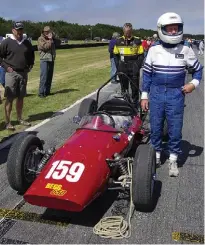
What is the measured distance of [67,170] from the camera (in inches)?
165

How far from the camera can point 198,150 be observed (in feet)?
22.3

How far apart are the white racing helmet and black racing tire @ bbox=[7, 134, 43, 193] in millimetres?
2184

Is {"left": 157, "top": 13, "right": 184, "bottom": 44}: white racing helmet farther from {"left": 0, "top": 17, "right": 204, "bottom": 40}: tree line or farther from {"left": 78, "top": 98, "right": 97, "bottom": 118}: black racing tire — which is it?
{"left": 0, "top": 17, "right": 204, "bottom": 40}: tree line

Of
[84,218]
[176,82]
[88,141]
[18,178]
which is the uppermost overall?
[176,82]

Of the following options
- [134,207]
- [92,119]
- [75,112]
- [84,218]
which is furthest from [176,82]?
[75,112]

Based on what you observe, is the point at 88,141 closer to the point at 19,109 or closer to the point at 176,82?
the point at 176,82

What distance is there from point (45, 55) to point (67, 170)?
330 inches

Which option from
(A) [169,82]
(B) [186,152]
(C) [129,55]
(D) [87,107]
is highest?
(C) [129,55]

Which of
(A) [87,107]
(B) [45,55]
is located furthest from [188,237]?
(B) [45,55]

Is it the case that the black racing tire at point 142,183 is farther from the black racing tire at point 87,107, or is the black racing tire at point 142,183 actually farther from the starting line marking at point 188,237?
the black racing tire at point 87,107

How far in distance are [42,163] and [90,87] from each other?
10349mm

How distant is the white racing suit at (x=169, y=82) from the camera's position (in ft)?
17.2

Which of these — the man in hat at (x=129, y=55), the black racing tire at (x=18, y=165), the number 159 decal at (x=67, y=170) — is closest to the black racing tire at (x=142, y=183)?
the number 159 decal at (x=67, y=170)

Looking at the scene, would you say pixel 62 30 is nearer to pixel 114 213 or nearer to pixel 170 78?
pixel 170 78
